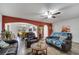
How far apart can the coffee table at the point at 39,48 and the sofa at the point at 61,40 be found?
128 mm

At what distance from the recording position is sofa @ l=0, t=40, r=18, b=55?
7.97 ft

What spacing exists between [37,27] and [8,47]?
0.71 m

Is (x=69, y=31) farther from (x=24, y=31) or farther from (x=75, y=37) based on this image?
(x=24, y=31)

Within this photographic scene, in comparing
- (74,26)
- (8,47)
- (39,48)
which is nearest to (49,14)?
(74,26)

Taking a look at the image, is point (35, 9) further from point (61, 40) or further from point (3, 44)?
point (3, 44)

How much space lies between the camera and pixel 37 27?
2537 millimetres

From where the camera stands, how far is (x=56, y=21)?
98.7 inches

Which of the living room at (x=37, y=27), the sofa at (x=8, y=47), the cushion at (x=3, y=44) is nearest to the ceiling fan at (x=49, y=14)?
the living room at (x=37, y=27)

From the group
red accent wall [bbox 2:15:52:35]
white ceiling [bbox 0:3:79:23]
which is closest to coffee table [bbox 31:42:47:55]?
red accent wall [bbox 2:15:52:35]

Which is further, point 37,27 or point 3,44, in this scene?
point 37,27

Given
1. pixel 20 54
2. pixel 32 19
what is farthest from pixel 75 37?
pixel 20 54

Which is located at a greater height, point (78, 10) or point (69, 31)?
point (78, 10)

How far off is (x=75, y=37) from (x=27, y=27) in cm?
99
